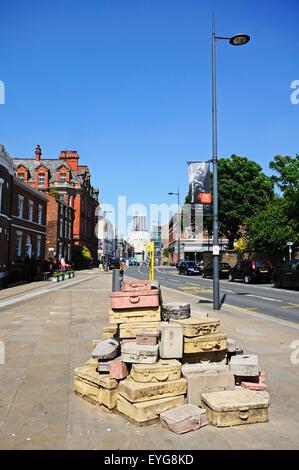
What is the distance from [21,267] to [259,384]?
89.5ft

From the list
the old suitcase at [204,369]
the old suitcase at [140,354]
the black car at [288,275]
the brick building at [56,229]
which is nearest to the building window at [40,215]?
the brick building at [56,229]

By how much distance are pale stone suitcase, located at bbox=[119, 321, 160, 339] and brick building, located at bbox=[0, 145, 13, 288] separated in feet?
68.8

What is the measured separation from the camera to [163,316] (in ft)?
19.9

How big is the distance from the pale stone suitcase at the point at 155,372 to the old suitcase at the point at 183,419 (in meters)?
0.40

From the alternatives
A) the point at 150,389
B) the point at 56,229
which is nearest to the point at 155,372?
the point at 150,389

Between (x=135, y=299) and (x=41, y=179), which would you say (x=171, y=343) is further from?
(x=41, y=179)

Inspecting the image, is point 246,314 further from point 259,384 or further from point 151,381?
point 151,381

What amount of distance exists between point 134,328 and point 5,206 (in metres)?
23.4

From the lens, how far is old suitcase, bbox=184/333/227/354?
16.8ft

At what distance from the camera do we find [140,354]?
15.4 feet

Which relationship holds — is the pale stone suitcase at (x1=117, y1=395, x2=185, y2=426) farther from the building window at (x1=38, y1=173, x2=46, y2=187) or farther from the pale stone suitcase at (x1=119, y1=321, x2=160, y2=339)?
the building window at (x1=38, y1=173, x2=46, y2=187)

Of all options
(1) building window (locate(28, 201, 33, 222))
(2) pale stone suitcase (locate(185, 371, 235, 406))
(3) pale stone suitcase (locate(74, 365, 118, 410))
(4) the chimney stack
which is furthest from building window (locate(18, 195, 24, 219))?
(4) the chimney stack

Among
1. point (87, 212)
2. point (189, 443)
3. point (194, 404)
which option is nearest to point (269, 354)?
point (194, 404)

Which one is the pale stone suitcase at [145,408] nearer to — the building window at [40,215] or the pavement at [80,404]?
the pavement at [80,404]
